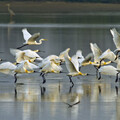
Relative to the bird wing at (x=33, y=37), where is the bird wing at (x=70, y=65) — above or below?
below

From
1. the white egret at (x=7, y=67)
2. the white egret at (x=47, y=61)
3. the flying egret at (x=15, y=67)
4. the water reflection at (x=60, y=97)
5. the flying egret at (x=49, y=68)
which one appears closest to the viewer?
the water reflection at (x=60, y=97)

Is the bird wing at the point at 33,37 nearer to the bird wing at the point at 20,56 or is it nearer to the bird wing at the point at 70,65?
the bird wing at the point at 20,56

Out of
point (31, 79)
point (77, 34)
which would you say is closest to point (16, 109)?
point (31, 79)

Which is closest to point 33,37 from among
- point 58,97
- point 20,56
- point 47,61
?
point 20,56

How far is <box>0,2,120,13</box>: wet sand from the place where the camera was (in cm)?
6388

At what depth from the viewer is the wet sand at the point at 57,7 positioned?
63875 millimetres

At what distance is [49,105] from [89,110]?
2.71 feet

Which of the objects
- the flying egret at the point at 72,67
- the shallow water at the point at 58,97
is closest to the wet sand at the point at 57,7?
the shallow water at the point at 58,97

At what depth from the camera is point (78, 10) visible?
216 ft

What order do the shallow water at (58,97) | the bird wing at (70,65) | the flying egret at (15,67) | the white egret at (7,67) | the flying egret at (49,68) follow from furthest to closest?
the white egret at (7,67)
the flying egret at (49,68)
the flying egret at (15,67)
the bird wing at (70,65)
the shallow water at (58,97)

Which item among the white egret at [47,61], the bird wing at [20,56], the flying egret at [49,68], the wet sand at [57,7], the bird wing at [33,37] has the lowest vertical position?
the flying egret at [49,68]

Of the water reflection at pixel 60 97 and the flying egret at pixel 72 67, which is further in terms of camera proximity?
the flying egret at pixel 72 67

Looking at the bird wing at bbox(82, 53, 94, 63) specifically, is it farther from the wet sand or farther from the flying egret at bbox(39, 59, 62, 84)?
the wet sand

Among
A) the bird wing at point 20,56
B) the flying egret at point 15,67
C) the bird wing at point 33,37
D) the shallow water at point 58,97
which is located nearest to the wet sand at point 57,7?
the bird wing at point 33,37
